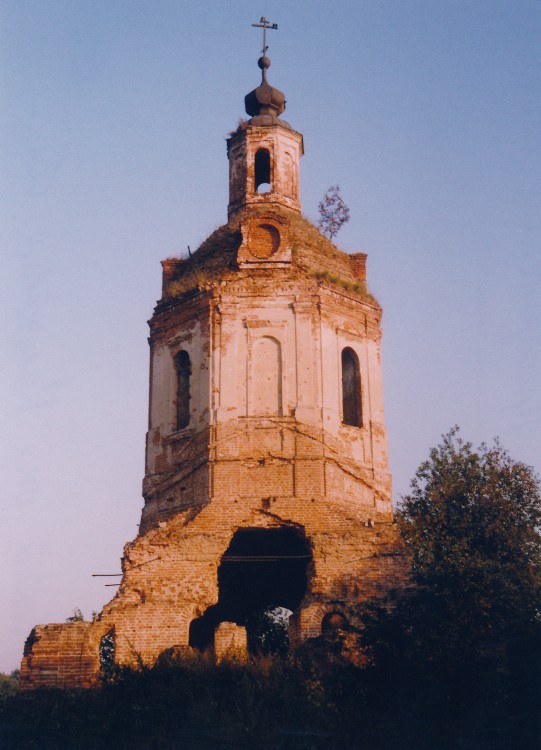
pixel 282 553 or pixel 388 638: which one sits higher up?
pixel 282 553

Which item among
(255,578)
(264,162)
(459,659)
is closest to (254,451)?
(255,578)

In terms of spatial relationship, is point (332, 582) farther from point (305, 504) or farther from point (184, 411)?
point (184, 411)

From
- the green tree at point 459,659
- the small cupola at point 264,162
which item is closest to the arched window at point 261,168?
the small cupola at point 264,162

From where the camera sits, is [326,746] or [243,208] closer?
[326,746]

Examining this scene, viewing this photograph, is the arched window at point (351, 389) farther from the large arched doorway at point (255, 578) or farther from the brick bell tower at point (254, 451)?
the large arched doorway at point (255, 578)

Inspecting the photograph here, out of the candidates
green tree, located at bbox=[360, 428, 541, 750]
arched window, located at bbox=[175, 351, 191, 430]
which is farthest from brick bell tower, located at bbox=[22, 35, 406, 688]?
green tree, located at bbox=[360, 428, 541, 750]

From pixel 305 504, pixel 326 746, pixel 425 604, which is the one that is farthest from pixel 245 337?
pixel 326 746

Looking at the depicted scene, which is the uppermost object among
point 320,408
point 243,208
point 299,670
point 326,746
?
point 243,208

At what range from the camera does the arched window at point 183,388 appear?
1802 cm

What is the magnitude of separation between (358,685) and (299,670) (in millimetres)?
917

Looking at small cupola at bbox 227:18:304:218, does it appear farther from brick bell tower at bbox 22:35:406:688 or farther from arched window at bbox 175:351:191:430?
arched window at bbox 175:351:191:430

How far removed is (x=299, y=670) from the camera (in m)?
13.1

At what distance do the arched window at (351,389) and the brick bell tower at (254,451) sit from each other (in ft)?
0.11

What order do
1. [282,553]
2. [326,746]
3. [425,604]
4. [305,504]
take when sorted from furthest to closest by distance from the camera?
[282,553] → [305,504] → [425,604] → [326,746]
